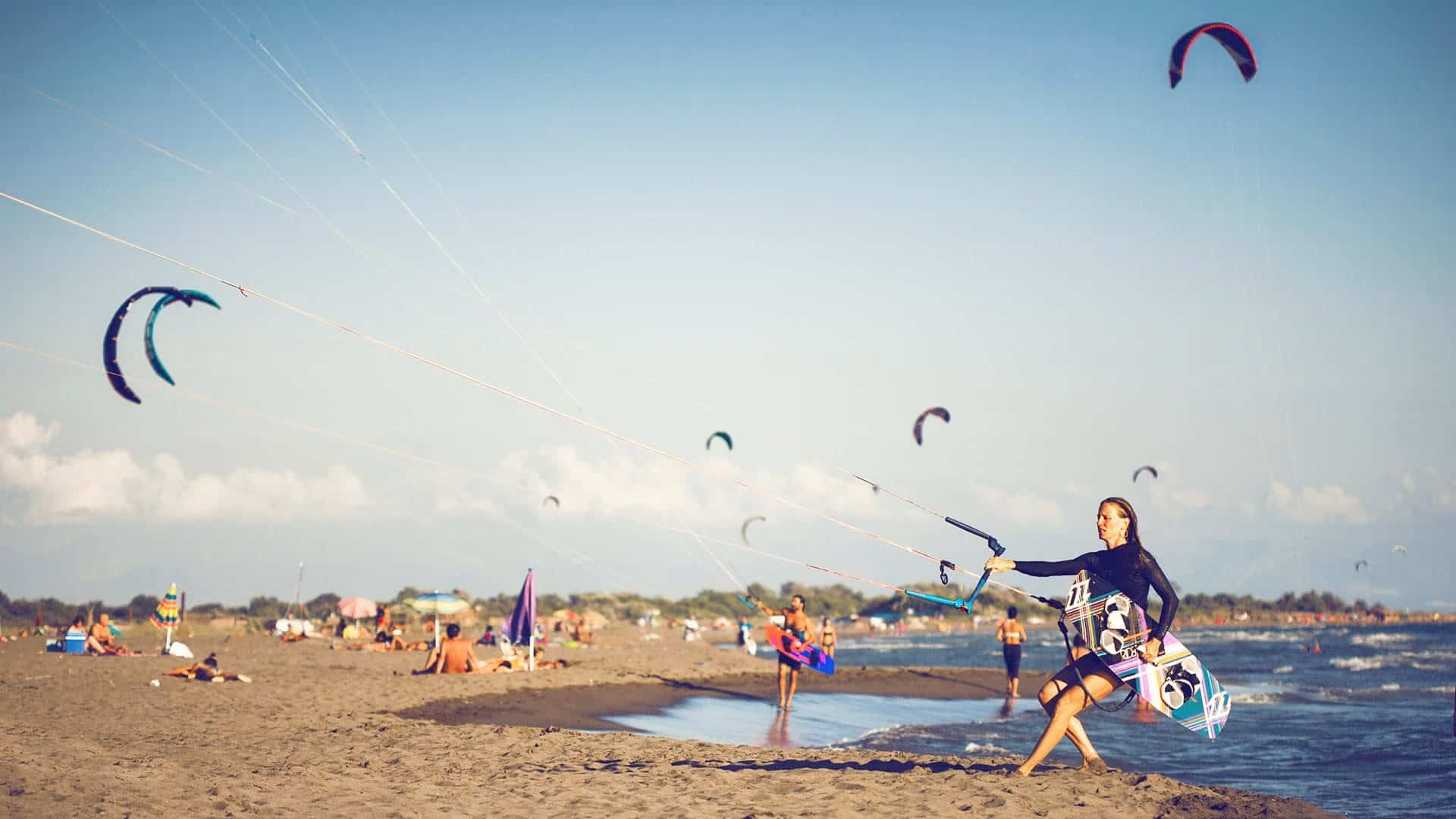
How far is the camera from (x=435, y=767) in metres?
8.47

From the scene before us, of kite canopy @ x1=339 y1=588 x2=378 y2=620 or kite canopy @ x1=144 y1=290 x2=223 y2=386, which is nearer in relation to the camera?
kite canopy @ x1=144 y1=290 x2=223 y2=386

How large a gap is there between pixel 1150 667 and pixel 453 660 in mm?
14071

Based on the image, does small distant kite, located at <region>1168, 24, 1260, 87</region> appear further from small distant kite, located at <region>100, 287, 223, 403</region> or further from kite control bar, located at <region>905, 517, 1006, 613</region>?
small distant kite, located at <region>100, 287, 223, 403</region>

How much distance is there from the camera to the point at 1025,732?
13.8 metres

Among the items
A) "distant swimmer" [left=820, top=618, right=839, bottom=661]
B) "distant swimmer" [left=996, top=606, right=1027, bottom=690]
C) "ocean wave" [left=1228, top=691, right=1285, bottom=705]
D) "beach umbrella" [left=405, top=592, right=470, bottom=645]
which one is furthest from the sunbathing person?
"ocean wave" [left=1228, top=691, right=1285, bottom=705]

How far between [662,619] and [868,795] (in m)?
65.8

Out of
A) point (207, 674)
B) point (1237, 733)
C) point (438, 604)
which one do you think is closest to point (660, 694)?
point (207, 674)

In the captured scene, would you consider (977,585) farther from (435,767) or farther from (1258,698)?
(1258,698)

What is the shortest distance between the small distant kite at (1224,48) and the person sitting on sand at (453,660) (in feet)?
46.7

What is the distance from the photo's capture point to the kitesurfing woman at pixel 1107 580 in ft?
20.4

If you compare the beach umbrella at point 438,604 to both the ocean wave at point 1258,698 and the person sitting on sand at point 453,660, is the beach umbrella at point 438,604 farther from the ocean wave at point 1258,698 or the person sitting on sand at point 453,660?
the ocean wave at point 1258,698

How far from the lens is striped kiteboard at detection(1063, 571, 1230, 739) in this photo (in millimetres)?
6293

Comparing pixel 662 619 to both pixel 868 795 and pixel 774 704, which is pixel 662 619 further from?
pixel 868 795

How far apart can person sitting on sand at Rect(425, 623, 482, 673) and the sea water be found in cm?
414
